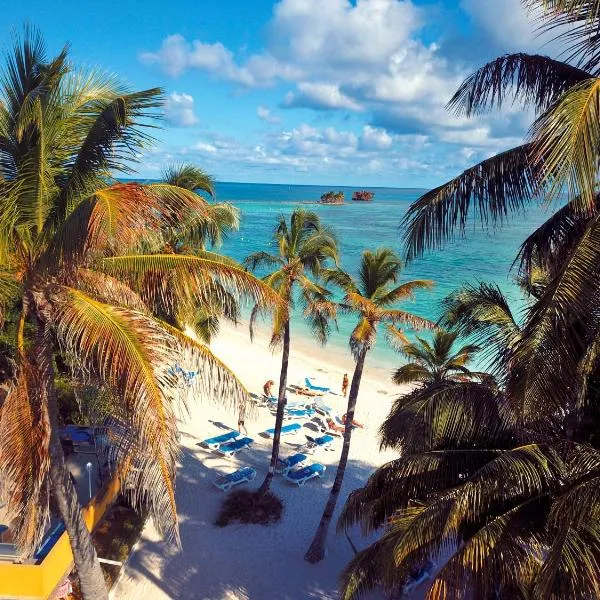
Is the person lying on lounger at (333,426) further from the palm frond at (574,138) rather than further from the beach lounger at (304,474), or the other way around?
the palm frond at (574,138)

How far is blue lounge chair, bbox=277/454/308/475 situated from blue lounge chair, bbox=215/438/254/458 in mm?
1162

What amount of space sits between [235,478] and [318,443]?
371cm

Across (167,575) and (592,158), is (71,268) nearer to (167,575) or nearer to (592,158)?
(592,158)

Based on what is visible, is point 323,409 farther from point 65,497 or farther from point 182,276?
point 182,276

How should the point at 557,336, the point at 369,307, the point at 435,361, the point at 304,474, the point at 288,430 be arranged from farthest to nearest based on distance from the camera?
the point at 288,430
the point at 304,474
the point at 435,361
the point at 369,307
the point at 557,336

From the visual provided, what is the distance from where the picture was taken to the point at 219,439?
15.1m

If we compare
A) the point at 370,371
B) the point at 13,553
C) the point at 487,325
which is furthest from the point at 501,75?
the point at 370,371

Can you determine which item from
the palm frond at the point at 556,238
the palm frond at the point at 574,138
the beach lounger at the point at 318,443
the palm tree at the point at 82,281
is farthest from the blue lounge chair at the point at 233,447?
the palm frond at the point at 574,138

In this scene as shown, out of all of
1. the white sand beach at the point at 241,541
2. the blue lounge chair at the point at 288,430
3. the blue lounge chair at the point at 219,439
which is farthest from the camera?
the blue lounge chair at the point at 288,430

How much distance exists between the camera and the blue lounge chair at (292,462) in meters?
13.8

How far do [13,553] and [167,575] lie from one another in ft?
10.8

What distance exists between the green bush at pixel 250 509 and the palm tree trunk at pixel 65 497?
15.8 feet

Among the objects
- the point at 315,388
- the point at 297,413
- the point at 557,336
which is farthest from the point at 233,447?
the point at 557,336

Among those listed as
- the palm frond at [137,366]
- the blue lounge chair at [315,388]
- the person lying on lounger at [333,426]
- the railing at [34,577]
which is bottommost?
the person lying on lounger at [333,426]
